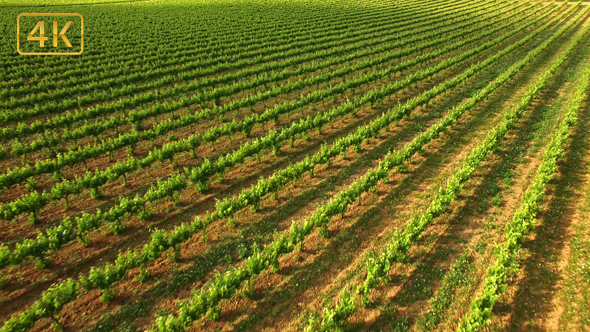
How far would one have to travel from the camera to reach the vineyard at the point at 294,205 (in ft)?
33.4

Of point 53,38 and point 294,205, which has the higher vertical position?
point 53,38

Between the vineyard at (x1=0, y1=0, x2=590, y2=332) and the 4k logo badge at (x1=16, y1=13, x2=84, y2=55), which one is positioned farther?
the 4k logo badge at (x1=16, y1=13, x2=84, y2=55)

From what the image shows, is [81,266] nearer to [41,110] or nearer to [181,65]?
[41,110]

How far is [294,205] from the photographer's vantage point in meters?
15.1

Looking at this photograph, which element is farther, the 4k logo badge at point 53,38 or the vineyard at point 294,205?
the 4k logo badge at point 53,38

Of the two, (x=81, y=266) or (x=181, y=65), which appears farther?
(x=181, y=65)

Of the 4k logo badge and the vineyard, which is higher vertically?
the 4k logo badge

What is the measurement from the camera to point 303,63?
37750mm

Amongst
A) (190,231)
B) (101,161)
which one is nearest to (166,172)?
(101,161)

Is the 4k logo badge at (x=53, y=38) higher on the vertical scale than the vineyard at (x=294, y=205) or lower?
higher

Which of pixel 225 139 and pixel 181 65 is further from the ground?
pixel 181 65

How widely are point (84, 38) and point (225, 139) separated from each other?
4301 cm

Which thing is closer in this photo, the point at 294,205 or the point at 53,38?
the point at 294,205

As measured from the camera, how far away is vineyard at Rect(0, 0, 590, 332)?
33.4 feet
